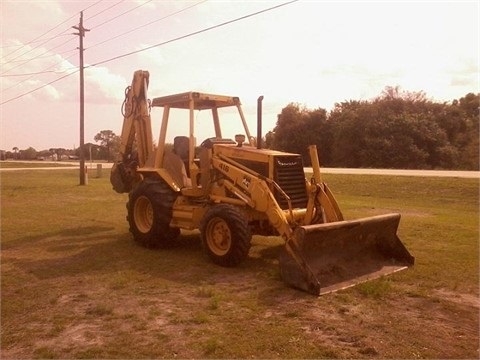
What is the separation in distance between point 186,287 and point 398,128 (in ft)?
123

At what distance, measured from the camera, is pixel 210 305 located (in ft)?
18.2

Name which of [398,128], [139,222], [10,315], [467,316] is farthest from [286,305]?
[398,128]

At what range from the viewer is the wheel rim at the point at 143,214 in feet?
29.8

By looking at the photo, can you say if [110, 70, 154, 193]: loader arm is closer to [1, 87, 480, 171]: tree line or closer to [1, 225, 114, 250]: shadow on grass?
[1, 225, 114, 250]: shadow on grass

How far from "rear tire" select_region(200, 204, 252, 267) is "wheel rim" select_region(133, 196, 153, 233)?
1.97m

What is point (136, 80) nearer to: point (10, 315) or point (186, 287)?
point (186, 287)

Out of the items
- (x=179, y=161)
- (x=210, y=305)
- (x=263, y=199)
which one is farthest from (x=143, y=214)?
(x=210, y=305)

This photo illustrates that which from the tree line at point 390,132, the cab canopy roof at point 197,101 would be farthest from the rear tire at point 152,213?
the tree line at point 390,132

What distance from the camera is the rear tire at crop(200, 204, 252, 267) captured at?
22.9 ft

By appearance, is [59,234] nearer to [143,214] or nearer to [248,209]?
[143,214]

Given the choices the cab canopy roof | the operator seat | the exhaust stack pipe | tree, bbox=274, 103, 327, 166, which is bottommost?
the operator seat

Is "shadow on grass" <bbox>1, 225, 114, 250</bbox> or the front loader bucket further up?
the front loader bucket

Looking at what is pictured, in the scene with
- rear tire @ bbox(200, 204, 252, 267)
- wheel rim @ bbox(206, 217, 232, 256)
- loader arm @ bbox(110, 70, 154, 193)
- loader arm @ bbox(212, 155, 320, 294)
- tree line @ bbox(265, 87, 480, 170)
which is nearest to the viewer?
loader arm @ bbox(212, 155, 320, 294)

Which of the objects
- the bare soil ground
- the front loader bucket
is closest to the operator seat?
the bare soil ground
